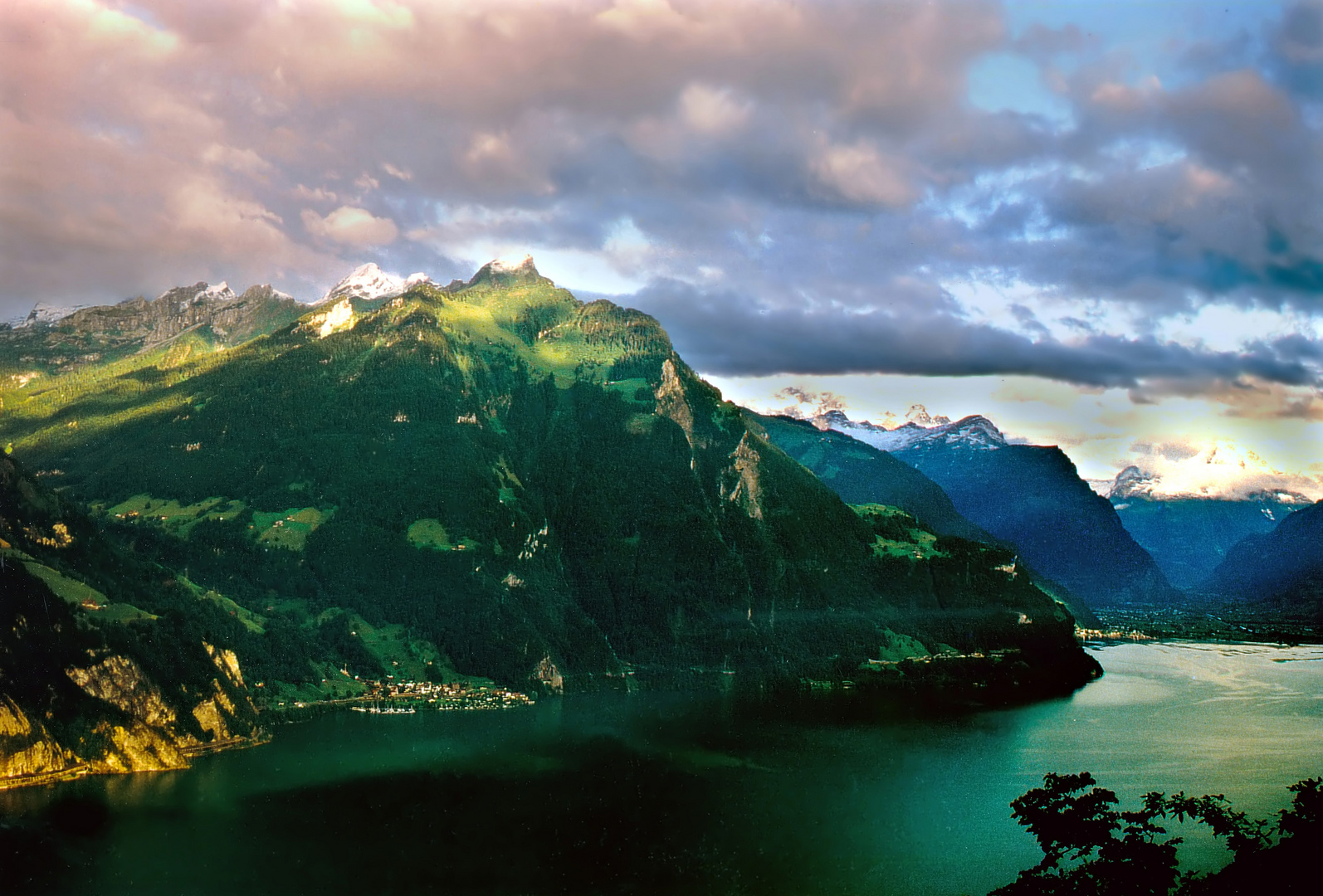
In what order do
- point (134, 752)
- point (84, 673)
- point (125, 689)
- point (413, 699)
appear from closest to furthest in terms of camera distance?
point (84, 673) < point (134, 752) < point (125, 689) < point (413, 699)

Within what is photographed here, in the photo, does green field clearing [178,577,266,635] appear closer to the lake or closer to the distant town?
the distant town

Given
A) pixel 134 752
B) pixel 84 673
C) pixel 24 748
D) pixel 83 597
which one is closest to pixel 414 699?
pixel 83 597

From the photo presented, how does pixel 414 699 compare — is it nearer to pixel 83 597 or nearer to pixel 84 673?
pixel 83 597

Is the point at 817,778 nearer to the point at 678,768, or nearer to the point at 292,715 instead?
the point at 678,768

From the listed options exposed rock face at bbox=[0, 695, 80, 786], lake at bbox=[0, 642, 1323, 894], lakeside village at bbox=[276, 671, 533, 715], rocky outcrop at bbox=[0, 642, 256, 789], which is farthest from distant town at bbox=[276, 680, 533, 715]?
exposed rock face at bbox=[0, 695, 80, 786]

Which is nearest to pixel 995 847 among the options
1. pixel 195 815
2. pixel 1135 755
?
pixel 1135 755

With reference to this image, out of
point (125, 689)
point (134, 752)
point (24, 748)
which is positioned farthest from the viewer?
point (125, 689)
